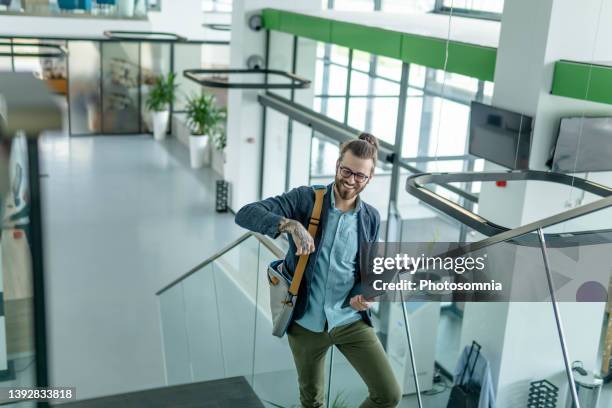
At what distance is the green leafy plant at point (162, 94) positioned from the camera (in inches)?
738

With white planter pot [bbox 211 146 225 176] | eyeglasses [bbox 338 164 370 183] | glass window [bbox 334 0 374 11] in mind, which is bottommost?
white planter pot [bbox 211 146 225 176]

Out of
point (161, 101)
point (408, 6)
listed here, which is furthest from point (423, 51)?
point (161, 101)

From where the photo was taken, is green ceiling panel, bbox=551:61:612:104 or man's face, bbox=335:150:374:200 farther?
green ceiling panel, bbox=551:61:612:104

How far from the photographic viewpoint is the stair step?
4.66 meters

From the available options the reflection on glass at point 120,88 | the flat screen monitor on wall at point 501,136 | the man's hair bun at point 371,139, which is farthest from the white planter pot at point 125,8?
the man's hair bun at point 371,139

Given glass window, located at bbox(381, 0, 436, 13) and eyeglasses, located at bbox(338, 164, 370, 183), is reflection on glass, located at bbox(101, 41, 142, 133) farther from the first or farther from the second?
eyeglasses, located at bbox(338, 164, 370, 183)

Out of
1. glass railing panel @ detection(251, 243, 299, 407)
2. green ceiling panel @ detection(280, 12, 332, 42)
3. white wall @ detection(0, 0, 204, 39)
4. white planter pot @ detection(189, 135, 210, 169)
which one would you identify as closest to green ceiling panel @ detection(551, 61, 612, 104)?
glass railing panel @ detection(251, 243, 299, 407)

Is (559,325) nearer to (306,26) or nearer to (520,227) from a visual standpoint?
(520,227)

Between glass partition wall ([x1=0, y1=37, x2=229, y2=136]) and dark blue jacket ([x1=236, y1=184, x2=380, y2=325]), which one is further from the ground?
dark blue jacket ([x1=236, y1=184, x2=380, y2=325])

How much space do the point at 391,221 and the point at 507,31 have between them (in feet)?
10.8

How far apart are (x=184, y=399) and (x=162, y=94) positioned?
48.7 ft

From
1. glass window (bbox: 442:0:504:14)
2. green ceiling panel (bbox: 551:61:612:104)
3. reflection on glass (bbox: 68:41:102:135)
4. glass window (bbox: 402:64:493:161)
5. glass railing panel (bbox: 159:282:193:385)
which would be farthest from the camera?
reflection on glass (bbox: 68:41:102:135)

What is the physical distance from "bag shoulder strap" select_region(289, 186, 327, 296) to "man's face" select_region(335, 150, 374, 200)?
4.4 inches

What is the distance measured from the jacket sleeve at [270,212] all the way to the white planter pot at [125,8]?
594 inches
